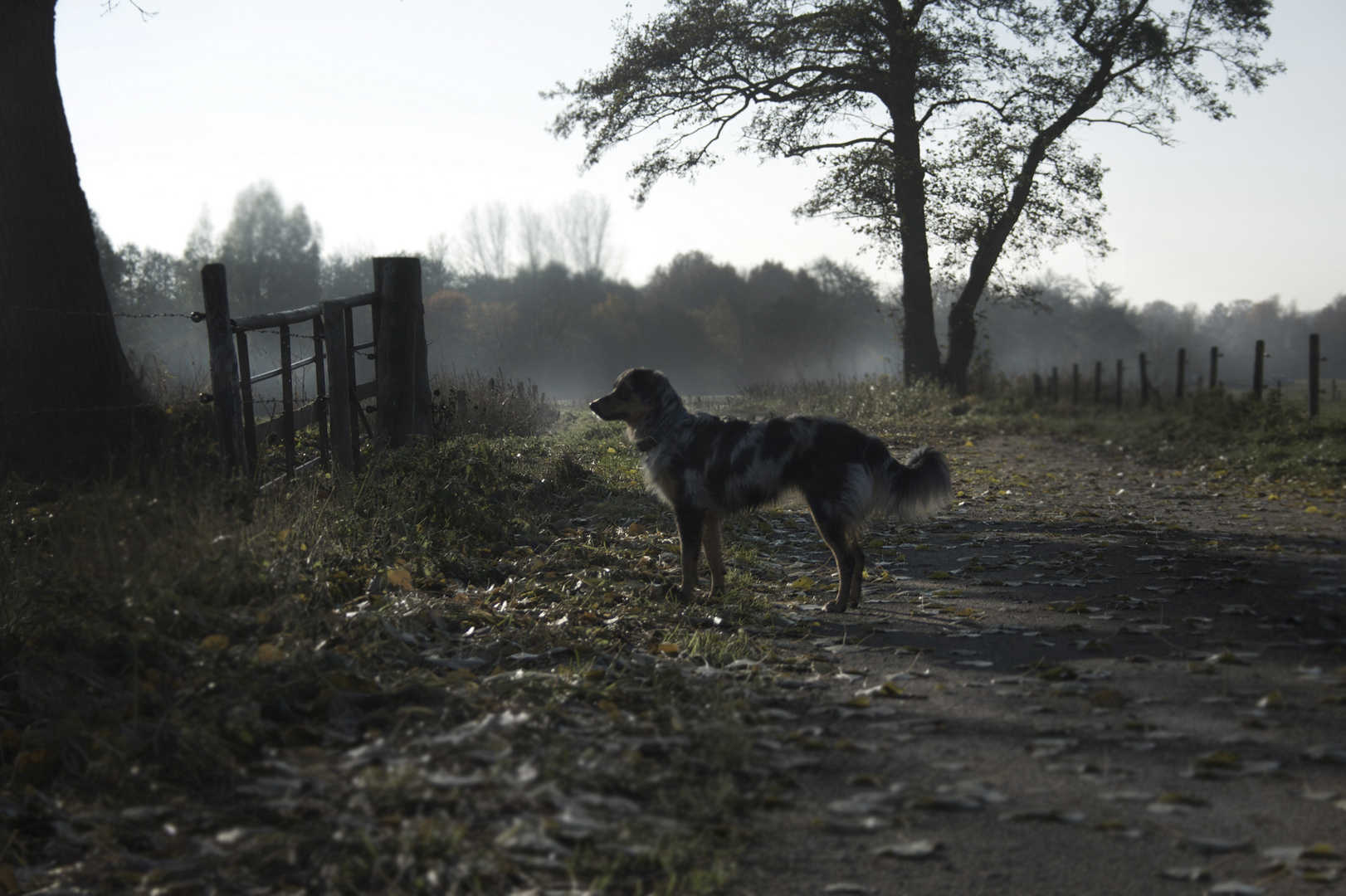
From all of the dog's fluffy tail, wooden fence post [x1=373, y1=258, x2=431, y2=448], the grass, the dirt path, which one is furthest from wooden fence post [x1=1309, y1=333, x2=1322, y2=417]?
wooden fence post [x1=373, y1=258, x2=431, y2=448]

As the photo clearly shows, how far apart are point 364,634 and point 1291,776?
397 centimetres

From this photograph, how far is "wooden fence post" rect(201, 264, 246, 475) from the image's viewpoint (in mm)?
5984

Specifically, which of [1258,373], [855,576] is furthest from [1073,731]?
[1258,373]

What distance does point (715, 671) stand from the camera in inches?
181

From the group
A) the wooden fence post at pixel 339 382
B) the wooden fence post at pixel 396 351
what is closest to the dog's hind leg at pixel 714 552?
the wooden fence post at pixel 339 382

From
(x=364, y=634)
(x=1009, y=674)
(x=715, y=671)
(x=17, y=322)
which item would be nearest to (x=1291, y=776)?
(x=1009, y=674)

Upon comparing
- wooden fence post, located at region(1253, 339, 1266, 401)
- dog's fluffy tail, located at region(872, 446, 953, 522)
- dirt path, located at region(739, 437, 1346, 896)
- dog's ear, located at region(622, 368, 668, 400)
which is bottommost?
dirt path, located at region(739, 437, 1346, 896)

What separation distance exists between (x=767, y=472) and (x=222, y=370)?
3.67 meters

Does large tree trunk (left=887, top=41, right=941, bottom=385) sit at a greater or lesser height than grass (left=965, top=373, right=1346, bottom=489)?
greater

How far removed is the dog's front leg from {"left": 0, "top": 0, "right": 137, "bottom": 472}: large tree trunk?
4.95 m

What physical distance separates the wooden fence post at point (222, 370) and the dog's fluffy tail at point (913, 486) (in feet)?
13.8

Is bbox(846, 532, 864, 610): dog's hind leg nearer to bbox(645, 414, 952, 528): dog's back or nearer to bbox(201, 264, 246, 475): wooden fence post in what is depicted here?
bbox(645, 414, 952, 528): dog's back

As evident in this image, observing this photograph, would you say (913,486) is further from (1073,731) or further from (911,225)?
(911,225)

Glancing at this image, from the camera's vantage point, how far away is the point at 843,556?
6.09m
